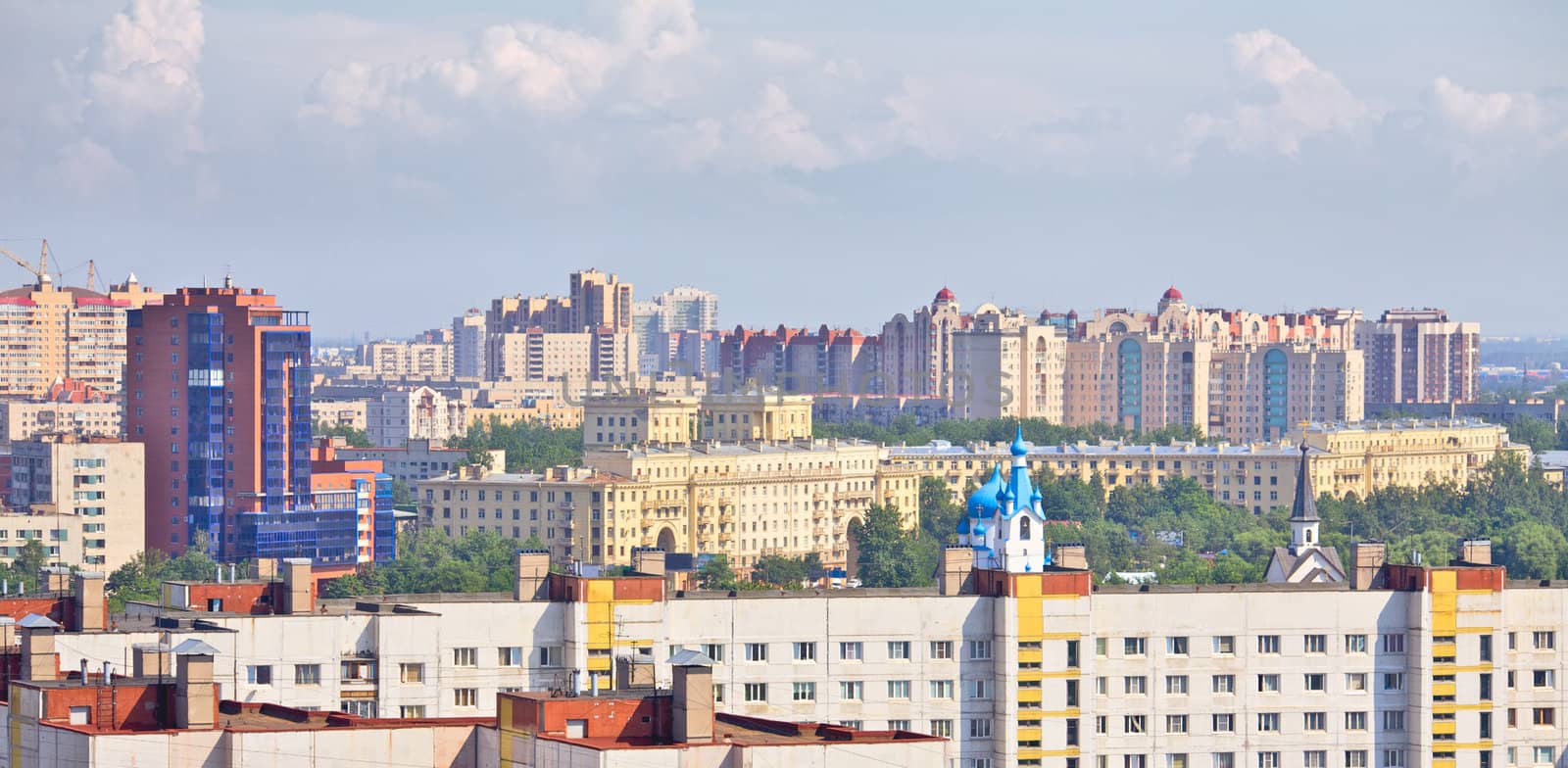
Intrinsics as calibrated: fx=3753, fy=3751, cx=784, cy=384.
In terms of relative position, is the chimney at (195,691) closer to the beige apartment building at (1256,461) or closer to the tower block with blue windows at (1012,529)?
the tower block with blue windows at (1012,529)

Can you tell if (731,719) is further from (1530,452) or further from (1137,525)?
(1530,452)


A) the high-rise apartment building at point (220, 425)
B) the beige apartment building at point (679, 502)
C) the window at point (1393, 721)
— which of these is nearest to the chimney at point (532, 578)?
the window at point (1393, 721)

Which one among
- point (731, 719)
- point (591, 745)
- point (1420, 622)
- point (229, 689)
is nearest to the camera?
point (591, 745)

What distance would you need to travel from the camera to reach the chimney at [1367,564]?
185 feet

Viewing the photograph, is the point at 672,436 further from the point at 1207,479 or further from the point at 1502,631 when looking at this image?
the point at 1502,631

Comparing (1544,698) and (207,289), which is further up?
(207,289)

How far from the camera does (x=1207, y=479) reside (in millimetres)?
165500

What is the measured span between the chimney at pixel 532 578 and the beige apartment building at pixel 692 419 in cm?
10163

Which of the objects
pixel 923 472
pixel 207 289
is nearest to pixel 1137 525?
pixel 923 472

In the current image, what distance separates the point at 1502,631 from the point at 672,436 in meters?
105

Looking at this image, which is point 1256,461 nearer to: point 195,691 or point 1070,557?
point 1070,557

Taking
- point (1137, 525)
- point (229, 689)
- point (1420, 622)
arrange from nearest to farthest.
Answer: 1. point (229, 689)
2. point (1420, 622)
3. point (1137, 525)

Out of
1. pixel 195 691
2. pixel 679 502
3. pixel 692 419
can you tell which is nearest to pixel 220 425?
pixel 679 502

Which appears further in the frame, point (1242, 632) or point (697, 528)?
point (697, 528)
